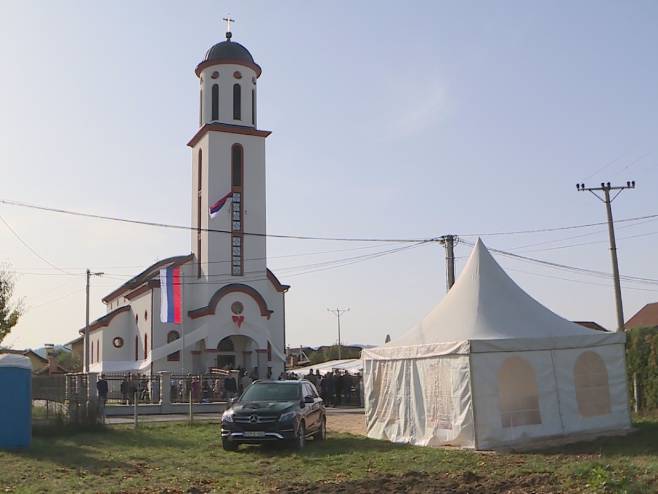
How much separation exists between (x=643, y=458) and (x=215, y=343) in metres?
33.6

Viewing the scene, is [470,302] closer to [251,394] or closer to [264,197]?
[251,394]

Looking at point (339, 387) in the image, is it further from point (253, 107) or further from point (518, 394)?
point (253, 107)

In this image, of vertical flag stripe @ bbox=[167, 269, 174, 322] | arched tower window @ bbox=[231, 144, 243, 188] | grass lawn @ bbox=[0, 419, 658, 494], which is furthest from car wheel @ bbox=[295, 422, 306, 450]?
arched tower window @ bbox=[231, 144, 243, 188]

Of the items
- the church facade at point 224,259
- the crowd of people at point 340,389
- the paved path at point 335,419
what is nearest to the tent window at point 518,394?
the paved path at point 335,419

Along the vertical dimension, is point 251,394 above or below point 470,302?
below

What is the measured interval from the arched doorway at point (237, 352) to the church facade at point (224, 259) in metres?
0.06

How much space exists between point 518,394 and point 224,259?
30556 mm

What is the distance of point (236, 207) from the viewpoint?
46.3 m

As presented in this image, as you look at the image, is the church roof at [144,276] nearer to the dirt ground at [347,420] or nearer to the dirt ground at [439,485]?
the dirt ground at [347,420]

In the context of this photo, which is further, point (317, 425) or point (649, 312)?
point (649, 312)

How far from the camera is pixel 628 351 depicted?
72.3 feet

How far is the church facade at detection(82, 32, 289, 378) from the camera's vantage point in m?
44.8

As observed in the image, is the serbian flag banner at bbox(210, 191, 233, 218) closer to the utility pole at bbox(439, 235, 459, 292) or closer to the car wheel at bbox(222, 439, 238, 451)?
the utility pole at bbox(439, 235, 459, 292)

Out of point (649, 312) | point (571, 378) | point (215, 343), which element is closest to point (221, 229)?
point (215, 343)
